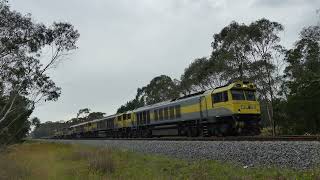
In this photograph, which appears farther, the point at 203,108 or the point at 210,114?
the point at 203,108

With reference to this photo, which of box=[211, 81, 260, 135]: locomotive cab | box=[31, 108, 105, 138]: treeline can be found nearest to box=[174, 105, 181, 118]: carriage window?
box=[211, 81, 260, 135]: locomotive cab

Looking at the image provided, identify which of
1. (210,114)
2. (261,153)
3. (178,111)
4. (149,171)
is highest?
(178,111)

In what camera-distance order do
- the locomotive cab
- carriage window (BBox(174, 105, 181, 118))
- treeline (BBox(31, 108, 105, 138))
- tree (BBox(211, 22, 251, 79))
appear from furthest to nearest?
treeline (BBox(31, 108, 105, 138))
tree (BBox(211, 22, 251, 79))
carriage window (BBox(174, 105, 181, 118))
the locomotive cab

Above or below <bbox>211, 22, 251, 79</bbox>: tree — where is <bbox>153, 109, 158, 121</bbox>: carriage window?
below

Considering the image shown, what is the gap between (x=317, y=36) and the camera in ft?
141

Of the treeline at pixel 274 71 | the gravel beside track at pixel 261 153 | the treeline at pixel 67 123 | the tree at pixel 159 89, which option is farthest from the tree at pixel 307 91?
the treeline at pixel 67 123

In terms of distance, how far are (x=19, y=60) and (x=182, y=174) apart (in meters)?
23.2

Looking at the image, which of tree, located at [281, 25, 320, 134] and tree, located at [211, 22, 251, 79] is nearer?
tree, located at [281, 25, 320, 134]

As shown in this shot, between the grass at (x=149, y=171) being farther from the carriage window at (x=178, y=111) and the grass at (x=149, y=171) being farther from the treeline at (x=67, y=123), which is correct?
the treeline at (x=67, y=123)

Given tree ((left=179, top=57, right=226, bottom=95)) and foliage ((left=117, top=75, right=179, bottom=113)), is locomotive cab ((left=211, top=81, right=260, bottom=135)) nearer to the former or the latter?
tree ((left=179, top=57, right=226, bottom=95))

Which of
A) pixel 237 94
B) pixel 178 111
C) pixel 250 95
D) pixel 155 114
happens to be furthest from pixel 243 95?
pixel 155 114

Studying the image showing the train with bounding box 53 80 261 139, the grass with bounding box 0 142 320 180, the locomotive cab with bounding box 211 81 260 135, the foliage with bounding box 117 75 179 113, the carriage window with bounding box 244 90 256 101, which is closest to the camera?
the grass with bounding box 0 142 320 180

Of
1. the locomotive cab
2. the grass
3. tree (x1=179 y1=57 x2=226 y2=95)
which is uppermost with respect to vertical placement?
tree (x1=179 y1=57 x2=226 y2=95)

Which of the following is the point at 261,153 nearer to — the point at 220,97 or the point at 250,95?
the point at 220,97
